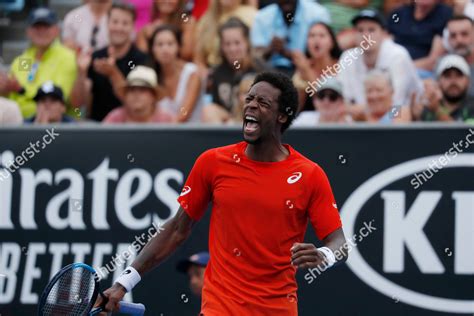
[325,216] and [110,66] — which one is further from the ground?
[110,66]

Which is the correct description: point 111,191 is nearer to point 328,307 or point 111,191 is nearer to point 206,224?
point 206,224

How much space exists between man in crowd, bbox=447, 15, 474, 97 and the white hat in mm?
301

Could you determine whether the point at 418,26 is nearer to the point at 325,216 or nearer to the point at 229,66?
the point at 229,66

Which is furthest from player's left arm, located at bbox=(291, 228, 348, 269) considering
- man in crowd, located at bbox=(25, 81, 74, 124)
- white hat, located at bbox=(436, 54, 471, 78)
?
man in crowd, located at bbox=(25, 81, 74, 124)

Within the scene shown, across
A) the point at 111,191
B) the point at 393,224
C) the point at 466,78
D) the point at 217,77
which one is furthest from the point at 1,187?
the point at 466,78

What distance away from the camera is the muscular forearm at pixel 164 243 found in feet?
17.7

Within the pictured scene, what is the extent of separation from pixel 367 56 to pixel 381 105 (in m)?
0.82

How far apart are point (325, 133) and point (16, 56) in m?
4.94

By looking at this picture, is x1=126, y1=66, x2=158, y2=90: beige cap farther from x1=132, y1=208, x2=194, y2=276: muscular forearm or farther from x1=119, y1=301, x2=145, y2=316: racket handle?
x1=119, y1=301, x2=145, y2=316: racket handle

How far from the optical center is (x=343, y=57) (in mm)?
9406

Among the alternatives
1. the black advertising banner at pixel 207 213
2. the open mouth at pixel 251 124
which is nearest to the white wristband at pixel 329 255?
the open mouth at pixel 251 124

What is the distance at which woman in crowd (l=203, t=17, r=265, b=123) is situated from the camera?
9.30 metres

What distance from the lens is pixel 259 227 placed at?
5234 millimetres

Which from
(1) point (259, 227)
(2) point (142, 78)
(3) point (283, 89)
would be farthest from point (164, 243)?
(2) point (142, 78)
